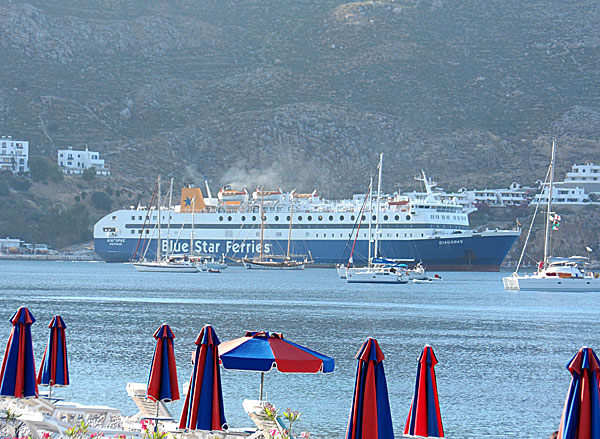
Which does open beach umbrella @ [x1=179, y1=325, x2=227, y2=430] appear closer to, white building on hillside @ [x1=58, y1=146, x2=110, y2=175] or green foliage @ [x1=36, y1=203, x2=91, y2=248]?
green foliage @ [x1=36, y1=203, x2=91, y2=248]

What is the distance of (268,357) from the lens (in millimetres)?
11859

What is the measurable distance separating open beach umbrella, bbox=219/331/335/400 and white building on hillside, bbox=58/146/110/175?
107621mm

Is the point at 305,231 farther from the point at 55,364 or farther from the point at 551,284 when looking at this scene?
the point at 55,364

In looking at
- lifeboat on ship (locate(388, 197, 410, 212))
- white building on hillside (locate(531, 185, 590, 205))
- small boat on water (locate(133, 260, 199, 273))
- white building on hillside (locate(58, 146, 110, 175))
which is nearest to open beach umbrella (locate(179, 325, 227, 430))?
small boat on water (locate(133, 260, 199, 273))

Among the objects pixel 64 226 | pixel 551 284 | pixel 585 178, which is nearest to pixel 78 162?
pixel 64 226

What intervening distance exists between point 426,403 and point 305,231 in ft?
231

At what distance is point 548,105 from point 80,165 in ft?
172

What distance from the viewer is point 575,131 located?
12462 centimetres

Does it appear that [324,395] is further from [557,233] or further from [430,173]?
[430,173]

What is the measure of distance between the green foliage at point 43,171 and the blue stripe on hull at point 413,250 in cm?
3023

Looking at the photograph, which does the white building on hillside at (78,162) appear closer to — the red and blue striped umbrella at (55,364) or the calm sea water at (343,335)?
the calm sea water at (343,335)

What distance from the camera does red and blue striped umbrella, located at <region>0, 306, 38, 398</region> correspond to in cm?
1230

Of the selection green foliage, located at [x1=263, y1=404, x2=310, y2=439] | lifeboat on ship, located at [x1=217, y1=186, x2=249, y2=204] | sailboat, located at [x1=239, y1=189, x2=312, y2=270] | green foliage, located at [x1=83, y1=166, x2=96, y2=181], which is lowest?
green foliage, located at [x1=263, y1=404, x2=310, y2=439]

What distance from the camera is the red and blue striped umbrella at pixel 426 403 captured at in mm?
11164
